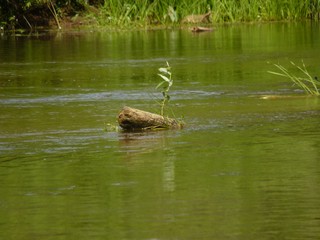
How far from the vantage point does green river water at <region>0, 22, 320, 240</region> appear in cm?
673

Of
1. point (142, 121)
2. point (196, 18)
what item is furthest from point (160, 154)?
point (196, 18)

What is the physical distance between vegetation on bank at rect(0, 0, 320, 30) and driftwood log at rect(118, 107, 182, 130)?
18257mm

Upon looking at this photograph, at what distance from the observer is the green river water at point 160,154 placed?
6.73 m

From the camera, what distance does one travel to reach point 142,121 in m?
10.9

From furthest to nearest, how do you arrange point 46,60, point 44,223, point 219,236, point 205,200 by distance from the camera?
point 46,60 → point 205,200 → point 44,223 → point 219,236

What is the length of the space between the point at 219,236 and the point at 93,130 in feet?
16.8

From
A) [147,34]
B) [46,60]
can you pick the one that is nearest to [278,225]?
[46,60]

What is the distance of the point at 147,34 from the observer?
26594mm

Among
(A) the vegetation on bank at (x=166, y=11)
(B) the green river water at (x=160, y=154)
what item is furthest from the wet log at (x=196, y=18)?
(B) the green river water at (x=160, y=154)

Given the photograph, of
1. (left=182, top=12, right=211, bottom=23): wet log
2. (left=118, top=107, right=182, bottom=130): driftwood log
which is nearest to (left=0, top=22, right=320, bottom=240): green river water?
(left=118, top=107, right=182, bottom=130): driftwood log

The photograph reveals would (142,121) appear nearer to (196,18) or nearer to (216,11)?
(196,18)

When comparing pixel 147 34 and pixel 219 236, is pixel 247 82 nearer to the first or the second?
pixel 219 236

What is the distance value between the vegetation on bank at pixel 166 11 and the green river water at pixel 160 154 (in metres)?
10.2

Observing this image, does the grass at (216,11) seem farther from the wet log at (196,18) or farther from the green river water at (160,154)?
the green river water at (160,154)
